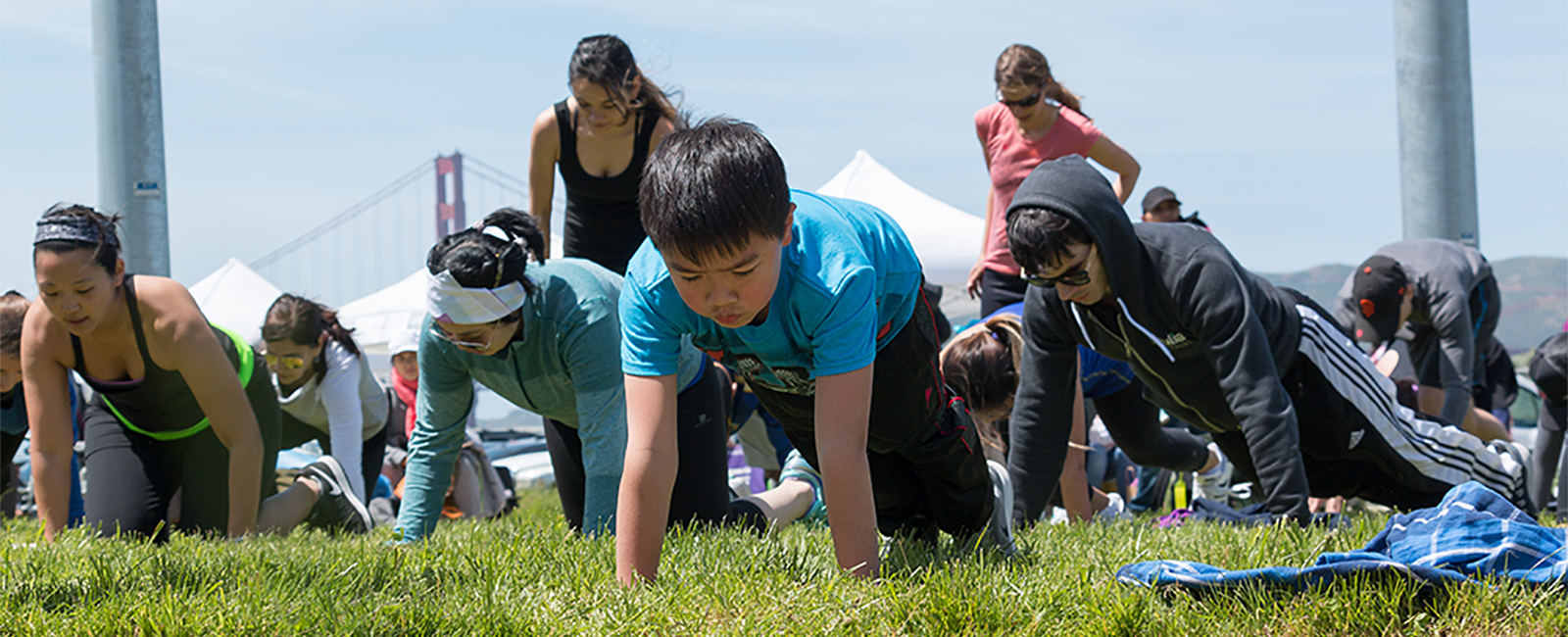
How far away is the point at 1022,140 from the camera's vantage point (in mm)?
6547

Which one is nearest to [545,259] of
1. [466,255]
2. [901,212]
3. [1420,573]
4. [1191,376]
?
[466,255]

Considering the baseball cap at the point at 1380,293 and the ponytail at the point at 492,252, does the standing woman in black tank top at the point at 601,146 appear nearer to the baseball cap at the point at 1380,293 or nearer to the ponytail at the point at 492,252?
the ponytail at the point at 492,252

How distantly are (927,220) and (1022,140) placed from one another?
12.7 meters

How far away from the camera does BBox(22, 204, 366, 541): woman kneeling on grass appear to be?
465 cm

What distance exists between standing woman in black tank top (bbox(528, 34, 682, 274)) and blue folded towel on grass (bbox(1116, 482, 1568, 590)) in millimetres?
3189

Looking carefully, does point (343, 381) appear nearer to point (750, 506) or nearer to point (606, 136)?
point (606, 136)

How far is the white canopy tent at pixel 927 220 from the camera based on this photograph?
59.5ft

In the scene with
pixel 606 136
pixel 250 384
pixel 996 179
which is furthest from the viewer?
pixel 996 179

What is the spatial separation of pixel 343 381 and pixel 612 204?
2.47 metres

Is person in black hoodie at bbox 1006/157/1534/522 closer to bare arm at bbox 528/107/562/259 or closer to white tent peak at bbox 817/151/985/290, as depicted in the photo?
bare arm at bbox 528/107/562/259

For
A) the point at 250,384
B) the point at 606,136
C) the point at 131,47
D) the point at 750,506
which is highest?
the point at 131,47

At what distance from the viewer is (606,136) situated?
18.1 ft

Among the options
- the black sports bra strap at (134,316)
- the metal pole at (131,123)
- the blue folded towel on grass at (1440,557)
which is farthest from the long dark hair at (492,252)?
the metal pole at (131,123)

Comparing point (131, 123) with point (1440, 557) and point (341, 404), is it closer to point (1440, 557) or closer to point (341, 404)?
point (341, 404)
